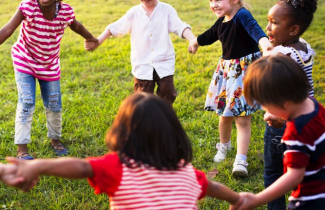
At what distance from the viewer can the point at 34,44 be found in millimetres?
3803

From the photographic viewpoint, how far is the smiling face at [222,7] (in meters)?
3.66

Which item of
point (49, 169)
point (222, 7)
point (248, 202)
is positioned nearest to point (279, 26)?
point (222, 7)

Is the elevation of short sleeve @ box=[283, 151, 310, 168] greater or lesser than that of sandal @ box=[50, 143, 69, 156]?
greater

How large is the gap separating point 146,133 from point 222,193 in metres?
0.56

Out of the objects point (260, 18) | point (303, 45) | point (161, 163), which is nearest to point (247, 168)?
point (303, 45)

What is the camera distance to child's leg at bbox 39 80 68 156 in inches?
156

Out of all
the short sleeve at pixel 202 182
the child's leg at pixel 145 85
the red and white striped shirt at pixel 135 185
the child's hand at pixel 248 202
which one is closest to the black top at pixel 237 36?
the child's leg at pixel 145 85

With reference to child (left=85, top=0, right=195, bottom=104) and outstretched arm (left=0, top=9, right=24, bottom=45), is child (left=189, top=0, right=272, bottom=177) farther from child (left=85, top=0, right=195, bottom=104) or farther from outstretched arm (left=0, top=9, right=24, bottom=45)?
outstretched arm (left=0, top=9, right=24, bottom=45)

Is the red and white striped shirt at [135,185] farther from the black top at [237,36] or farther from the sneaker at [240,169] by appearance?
the black top at [237,36]

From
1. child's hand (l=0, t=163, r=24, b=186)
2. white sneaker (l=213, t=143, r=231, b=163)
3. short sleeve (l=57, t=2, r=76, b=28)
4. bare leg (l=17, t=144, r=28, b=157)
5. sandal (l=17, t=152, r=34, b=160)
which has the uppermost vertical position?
short sleeve (l=57, t=2, r=76, b=28)

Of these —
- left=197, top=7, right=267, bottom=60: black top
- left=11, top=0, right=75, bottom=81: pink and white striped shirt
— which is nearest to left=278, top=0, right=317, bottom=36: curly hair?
left=197, top=7, right=267, bottom=60: black top

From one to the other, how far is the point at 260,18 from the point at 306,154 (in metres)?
7.46

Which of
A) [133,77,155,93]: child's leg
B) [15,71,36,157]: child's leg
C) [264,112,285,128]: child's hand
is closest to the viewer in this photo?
[264,112,285,128]: child's hand

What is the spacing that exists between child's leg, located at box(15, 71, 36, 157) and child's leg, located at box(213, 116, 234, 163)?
170cm
